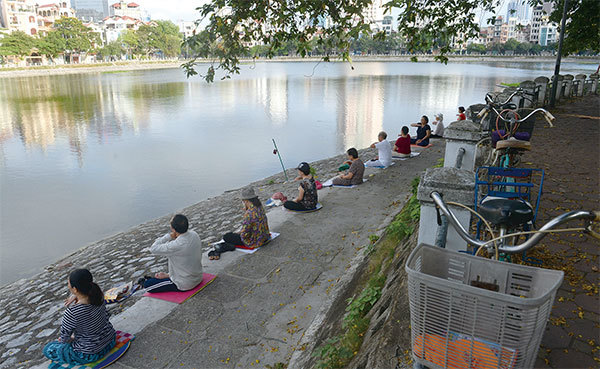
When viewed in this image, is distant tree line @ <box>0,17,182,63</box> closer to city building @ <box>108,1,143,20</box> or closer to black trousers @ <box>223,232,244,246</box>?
city building @ <box>108,1,143,20</box>

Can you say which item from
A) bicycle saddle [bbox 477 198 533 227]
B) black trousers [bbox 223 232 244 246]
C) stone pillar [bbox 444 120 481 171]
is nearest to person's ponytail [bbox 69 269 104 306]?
black trousers [bbox 223 232 244 246]

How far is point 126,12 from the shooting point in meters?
160

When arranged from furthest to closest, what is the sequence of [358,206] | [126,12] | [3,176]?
[126,12], [3,176], [358,206]

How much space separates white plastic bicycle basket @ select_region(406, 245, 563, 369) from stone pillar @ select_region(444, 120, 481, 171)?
9.98 ft

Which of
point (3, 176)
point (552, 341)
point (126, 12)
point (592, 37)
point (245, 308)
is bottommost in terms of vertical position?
point (3, 176)

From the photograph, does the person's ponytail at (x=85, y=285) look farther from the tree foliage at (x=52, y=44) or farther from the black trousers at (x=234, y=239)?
the tree foliage at (x=52, y=44)

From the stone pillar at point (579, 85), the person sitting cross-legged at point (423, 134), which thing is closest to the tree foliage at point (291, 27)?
the person sitting cross-legged at point (423, 134)

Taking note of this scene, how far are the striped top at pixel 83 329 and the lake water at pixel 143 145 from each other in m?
4.36

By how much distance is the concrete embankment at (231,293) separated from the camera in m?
4.39

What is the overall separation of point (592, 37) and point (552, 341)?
16.5 m

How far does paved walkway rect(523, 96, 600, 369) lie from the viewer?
2.86m

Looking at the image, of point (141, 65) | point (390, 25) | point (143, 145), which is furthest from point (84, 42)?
point (143, 145)

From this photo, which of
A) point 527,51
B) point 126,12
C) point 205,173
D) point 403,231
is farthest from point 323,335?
point 126,12

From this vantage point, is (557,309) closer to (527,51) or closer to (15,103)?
(15,103)
